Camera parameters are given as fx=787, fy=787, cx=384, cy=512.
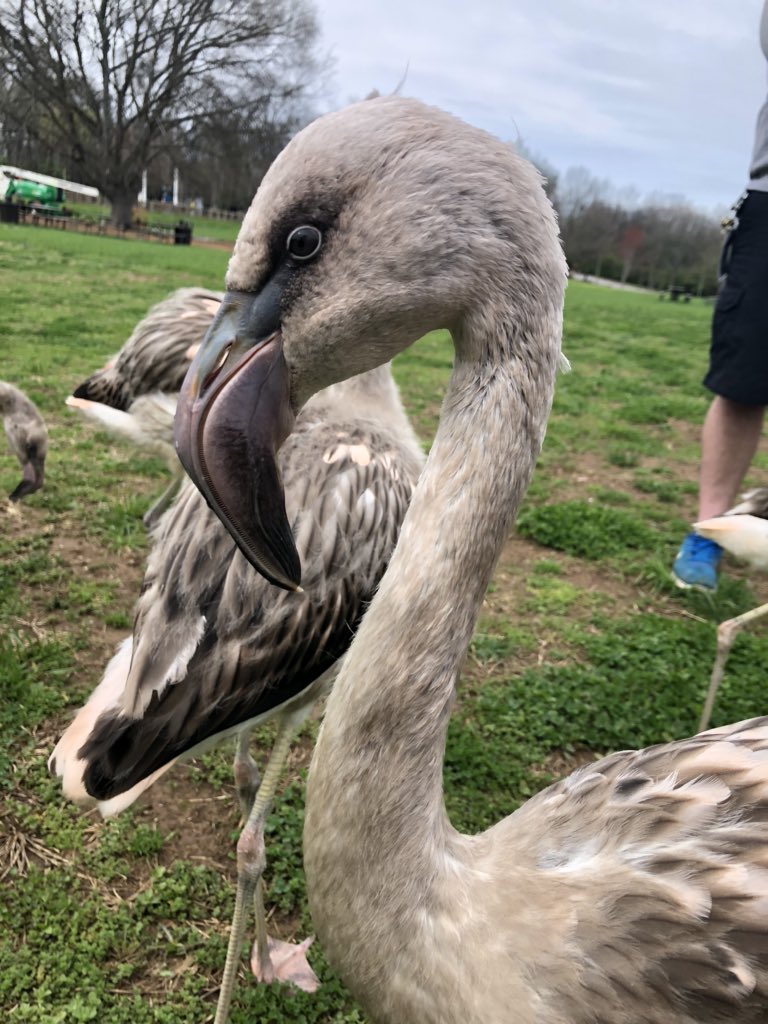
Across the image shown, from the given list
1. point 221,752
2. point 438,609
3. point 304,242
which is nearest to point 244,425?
point 304,242

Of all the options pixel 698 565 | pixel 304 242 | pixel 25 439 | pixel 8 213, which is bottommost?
pixel 698 565

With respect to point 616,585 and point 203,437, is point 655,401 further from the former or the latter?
point 203,437

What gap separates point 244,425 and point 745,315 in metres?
3.51

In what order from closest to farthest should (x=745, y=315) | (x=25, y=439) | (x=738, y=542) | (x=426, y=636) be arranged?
1. (x=426, y=636)
2. (x=738, y=542)
3. (x=745, y=315)
4. (x=25, y=439)

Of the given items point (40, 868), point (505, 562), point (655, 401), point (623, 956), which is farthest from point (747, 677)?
point (655, 401)

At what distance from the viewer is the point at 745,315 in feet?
13.1

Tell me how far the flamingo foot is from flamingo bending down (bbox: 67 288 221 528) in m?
2.33

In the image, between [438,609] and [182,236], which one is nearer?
[438,609]

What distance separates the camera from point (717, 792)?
1543 mm

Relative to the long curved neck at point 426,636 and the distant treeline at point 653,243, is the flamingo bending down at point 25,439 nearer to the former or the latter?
the long curved neck at point 426,636

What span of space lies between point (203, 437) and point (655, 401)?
365 inches

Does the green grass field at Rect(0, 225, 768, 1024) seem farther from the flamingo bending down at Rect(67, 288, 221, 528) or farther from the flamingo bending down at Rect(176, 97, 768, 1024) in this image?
the flamingo bending down at Rect(176, 97, 768, 1024)

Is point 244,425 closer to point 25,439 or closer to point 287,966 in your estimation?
point 287,966

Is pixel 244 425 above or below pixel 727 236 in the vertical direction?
below
